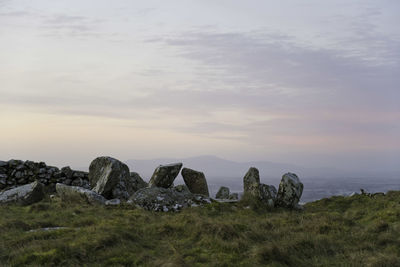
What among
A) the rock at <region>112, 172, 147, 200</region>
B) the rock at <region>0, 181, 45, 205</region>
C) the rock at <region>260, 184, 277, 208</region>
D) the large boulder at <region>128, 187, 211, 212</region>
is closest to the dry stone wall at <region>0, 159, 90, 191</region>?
the rock at <region>0, 181, 45, 205</region>

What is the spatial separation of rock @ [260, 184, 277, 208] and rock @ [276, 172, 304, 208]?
366mm

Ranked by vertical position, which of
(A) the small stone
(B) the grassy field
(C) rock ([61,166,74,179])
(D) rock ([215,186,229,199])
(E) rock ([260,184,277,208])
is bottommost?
(D) rock ([215,186,229,199])

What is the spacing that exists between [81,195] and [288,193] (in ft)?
34.2

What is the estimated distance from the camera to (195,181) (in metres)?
22.8

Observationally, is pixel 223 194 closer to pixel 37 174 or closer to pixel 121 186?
pixel 121 186

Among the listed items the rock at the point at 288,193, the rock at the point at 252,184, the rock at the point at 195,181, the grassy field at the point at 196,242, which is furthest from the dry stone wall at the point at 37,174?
the rock at the point at 288,193

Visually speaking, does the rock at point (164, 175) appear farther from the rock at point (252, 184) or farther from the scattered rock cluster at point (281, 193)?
the scattered rock cluster at point (281, 193)

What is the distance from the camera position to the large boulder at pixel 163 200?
17.1 m

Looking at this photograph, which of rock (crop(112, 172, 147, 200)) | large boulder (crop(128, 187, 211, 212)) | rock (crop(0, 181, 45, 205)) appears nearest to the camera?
large boulder (crop(128, 187, 211, 212))

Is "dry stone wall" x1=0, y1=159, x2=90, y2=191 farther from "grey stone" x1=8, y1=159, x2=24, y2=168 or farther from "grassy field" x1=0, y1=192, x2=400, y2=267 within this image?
"grassy field" x1=0, y1=192, x2=400, y2=267

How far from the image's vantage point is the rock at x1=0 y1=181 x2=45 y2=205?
18.9 meters

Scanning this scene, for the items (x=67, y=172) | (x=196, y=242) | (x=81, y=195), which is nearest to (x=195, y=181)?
(x=81, y=195)

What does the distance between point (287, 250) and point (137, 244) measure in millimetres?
3973

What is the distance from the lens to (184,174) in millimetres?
23016
